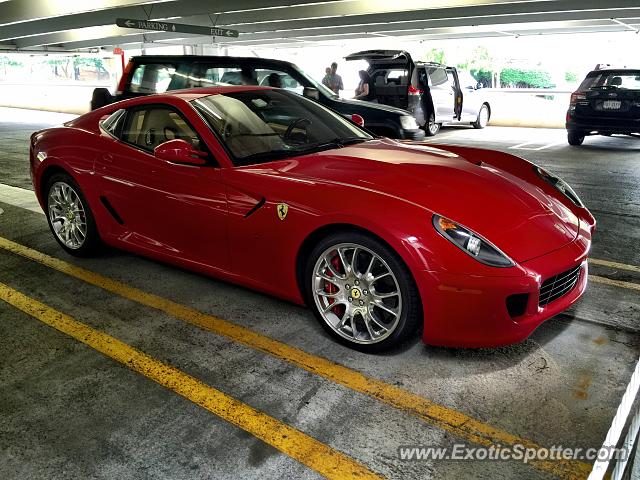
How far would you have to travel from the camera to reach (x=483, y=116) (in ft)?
51.3

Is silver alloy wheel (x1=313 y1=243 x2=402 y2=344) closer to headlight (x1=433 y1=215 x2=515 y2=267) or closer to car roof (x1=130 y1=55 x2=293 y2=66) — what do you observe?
headlight (x1=433 y1=215 x2=515 y2=267)

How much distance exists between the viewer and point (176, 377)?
8.87 feet

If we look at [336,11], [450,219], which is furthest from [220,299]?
[336,11]

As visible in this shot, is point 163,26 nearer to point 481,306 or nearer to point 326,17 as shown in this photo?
point 326,17

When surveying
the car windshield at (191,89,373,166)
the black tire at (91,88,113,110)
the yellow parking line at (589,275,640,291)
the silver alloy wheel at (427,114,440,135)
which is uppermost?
the car windshield at (191,89,373,166)

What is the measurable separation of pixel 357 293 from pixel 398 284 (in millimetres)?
276

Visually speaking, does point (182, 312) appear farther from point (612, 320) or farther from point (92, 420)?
point (612, 320)

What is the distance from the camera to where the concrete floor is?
2.12m

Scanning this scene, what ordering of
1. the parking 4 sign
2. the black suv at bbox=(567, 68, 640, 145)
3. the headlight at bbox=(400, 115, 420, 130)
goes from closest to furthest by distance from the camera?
1. the headlight at bbox=(400, 115, 420, 130)
2. the black suv at bbox=(567, 68, 640, 145)
3. the parking 4 sign

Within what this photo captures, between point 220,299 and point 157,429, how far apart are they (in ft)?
4.58

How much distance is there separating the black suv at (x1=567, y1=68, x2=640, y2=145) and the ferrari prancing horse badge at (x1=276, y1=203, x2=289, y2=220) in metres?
9.49

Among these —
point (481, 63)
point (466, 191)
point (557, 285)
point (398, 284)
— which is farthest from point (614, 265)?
point (481, 63)

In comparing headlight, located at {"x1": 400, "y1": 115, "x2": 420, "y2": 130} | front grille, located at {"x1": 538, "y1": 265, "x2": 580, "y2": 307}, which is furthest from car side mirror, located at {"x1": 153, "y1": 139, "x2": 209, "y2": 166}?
headlight, located at {"x1": 400, "y1": 115, "x2": 420, "y2": 130}

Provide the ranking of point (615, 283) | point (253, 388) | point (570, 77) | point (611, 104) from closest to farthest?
point (253, 388) < point (615, 283) < point (611, 104) < point (570, 77)
